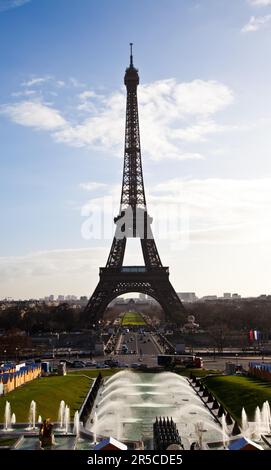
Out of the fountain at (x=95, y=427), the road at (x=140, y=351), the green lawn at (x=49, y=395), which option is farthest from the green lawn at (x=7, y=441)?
the road at (x=140, y=351)

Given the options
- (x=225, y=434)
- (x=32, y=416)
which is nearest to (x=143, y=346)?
(x=32, y=416)

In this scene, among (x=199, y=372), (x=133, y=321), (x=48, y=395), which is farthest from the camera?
(x=133, y=321)

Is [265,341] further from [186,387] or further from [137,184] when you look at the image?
[186,387]

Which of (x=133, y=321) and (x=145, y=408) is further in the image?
(x=133, y=321)

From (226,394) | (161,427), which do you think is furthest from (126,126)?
(161,427)

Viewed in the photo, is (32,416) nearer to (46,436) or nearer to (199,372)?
(46,436)

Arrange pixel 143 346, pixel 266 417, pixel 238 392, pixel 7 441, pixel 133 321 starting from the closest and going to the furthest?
pixel 7 441
pixel 266 417
pixel 238 392
pixel 143 346
pixel 133 321
